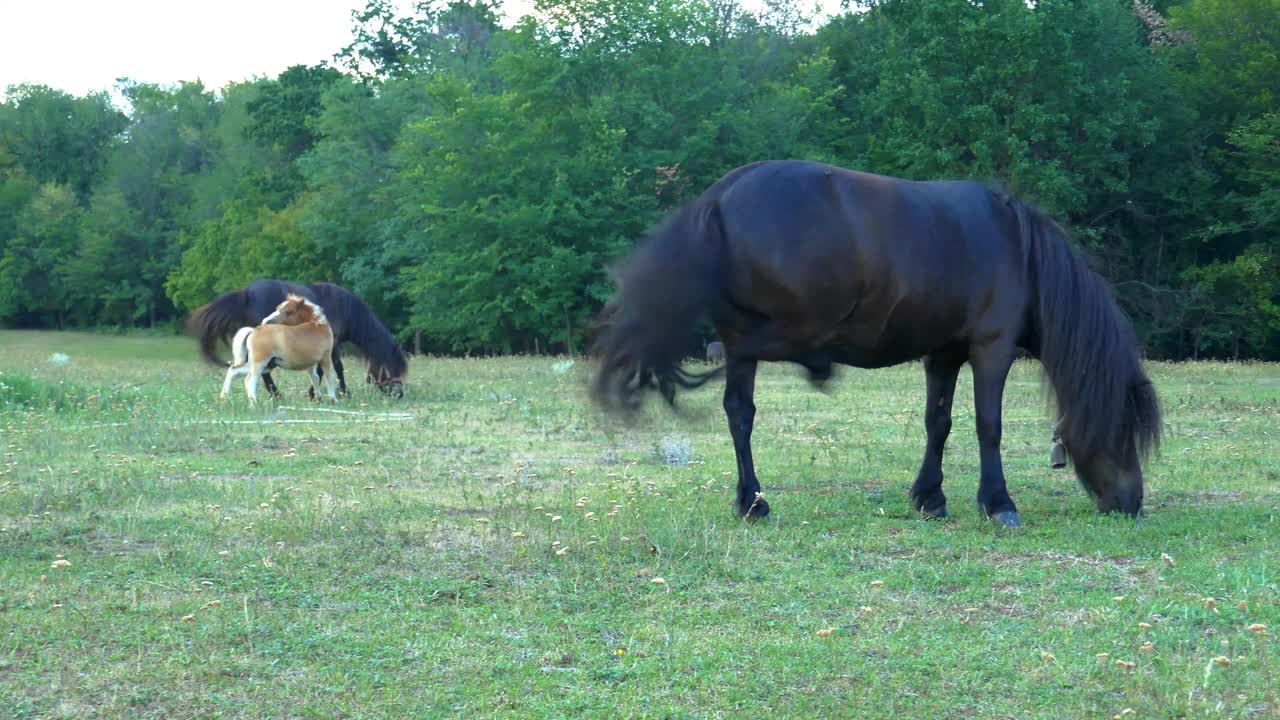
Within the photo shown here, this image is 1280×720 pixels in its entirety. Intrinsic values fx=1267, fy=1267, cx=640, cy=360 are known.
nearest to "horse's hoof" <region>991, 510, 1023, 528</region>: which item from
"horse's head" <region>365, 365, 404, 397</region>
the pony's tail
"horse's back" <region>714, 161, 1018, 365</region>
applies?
"horse's back" <region>714, 161, 1018, 365</region>

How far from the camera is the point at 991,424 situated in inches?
316

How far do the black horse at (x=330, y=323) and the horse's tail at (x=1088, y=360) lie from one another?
11373mm

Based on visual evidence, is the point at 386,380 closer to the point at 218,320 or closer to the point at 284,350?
the point at 284,350

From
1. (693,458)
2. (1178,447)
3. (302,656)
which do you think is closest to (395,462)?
(693,458)

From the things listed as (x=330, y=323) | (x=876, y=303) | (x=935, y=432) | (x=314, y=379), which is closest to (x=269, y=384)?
(x=314, y=379)

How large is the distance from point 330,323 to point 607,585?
44.3 ft

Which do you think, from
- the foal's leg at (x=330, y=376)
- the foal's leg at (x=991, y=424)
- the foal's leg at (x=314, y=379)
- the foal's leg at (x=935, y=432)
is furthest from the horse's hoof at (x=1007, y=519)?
the foal's leg at (x=314, y=379)

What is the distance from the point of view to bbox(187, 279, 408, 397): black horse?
18422 mm

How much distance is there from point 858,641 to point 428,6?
6234 centimetres

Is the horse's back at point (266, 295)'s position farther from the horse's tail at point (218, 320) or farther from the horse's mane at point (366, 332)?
the horse's mane at point (366, 332)

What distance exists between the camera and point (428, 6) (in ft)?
208

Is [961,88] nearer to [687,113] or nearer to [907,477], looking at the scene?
[687,113]

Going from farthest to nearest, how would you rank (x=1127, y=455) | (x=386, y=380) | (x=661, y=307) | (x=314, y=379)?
1. (x=386, y=380)
2. (x=314, y=379)
3. (x=1127, y=455)
4. (x=661, y=307)

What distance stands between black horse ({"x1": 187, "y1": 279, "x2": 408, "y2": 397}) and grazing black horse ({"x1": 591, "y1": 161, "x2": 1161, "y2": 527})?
419 inches
